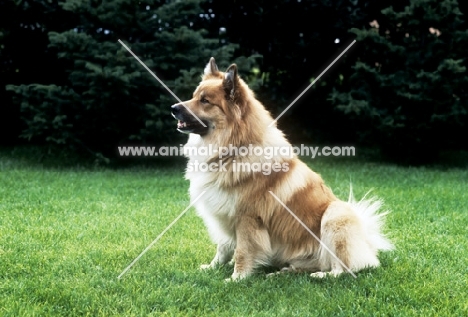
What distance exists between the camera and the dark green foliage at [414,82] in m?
8.84

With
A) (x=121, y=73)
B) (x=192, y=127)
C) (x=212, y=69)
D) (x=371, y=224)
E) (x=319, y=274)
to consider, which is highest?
(x=212, y=69)

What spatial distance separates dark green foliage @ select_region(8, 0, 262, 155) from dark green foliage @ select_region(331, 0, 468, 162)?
8.04ft

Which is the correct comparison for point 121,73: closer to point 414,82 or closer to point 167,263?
point 167,263

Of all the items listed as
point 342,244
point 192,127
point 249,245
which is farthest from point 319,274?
point 192,127

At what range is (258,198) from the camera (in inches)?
155

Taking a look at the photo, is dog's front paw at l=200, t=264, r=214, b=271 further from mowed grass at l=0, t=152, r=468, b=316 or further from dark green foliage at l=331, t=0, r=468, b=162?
dark green foliage at l=331, t=0, r=468, b=162

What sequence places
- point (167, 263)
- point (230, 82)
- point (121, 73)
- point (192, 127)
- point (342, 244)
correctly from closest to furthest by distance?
point (342, 244), point (230, 82), point (192, 127), point (167, 263), point (121, 73)

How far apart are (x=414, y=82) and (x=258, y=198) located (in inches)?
247

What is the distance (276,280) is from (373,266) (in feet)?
2.77

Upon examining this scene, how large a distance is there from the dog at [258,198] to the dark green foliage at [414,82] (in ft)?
17.4

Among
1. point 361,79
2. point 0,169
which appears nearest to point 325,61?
point 361,79

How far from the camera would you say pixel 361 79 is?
9.56 metres

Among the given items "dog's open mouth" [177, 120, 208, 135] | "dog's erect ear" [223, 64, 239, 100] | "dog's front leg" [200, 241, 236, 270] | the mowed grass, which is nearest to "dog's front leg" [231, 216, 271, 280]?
the mowed grass

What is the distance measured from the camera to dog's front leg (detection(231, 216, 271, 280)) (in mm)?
3904
